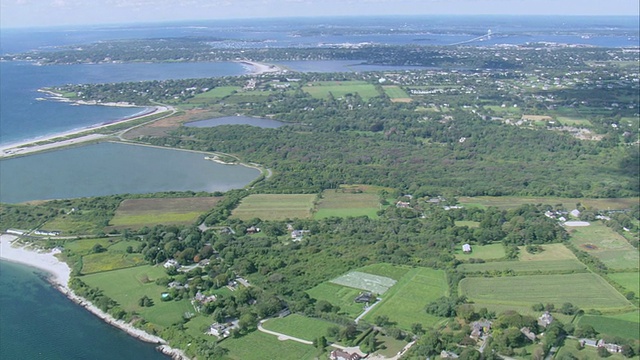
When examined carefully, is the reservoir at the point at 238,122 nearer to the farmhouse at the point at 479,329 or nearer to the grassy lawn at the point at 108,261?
the grassy lawn at the point at 108,261

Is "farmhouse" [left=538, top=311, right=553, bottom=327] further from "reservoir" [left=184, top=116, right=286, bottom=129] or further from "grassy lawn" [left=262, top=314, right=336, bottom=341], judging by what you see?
"reservoir" [left=184, top=116, right=286, bottom=129]

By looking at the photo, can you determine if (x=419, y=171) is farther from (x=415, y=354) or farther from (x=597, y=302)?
(x=415, y=354)

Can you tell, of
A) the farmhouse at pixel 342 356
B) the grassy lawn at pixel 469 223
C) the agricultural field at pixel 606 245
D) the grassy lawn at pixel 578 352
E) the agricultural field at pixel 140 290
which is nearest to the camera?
the farmhouse at pixel 342 356

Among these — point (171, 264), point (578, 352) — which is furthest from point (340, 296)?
point (578, 352)

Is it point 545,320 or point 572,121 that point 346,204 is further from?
point 572,121

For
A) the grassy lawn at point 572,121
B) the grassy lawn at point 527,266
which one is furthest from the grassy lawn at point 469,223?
the grassy lawn at point 572,121

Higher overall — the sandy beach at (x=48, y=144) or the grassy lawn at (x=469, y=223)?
the sandy beach at (x=48, y=144)

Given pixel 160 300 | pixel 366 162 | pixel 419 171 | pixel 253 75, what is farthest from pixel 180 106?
pixel 160 300
